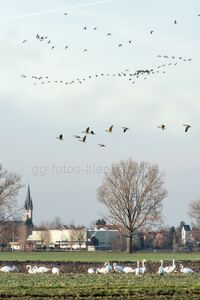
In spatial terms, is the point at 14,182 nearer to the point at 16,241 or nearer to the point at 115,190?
the point at 115,190

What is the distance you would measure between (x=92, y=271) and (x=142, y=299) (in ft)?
74.4

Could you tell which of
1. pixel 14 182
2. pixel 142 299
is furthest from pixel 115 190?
pixel 142 299

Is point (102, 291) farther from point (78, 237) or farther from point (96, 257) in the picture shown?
point (78, 237)

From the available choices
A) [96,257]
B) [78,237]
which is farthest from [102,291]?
[78,237]

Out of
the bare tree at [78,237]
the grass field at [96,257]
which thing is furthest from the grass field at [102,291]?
the bare tree at [78,237]

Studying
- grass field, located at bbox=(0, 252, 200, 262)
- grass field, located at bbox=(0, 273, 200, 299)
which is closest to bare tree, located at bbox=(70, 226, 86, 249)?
grass field, located at bbox=(0, 252, 200, 262)

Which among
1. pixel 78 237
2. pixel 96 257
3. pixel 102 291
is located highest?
pixel 78 237

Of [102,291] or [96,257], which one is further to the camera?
[96,257]

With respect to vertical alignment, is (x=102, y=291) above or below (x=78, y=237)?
below

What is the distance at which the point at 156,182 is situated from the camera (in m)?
103

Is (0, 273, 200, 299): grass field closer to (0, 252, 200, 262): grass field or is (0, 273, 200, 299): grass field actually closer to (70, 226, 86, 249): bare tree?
(0, 252, 200, 262): grass field

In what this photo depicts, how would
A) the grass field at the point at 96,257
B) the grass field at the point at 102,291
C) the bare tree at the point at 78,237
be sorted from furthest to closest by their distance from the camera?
the bare tree at the point at 78,237 → the grass field at the point at 96,257 → the grass field at the point at 102,291

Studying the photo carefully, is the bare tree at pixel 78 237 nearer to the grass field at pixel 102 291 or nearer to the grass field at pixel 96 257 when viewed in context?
the grass field at pixel 96 257

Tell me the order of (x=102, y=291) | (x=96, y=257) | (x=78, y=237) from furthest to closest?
(x=78, y=237) < (x=96, y=257) < (x=102, y=291)
